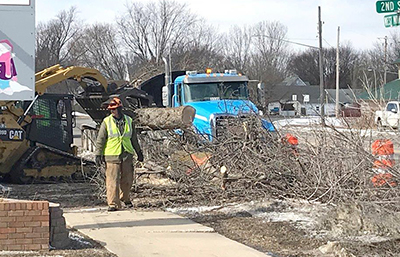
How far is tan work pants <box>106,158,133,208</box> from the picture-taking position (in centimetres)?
977

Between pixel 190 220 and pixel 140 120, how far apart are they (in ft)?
11.2

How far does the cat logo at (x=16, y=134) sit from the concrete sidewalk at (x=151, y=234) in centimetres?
414

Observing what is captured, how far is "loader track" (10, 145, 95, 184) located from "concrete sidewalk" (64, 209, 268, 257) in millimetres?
4128

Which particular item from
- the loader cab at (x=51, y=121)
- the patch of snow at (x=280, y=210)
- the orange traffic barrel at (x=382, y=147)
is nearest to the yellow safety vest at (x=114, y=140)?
the patch of snow at (x=280, y=210)

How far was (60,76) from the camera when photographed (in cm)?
1389

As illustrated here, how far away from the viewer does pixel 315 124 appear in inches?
371

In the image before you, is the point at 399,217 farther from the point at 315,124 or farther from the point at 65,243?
the point at 65,243

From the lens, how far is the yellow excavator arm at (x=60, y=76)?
13586 millimetres

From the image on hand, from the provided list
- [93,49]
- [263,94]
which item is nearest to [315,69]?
[93,49]

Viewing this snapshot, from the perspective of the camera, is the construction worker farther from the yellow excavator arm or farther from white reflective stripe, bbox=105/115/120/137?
the yellow excavator arm

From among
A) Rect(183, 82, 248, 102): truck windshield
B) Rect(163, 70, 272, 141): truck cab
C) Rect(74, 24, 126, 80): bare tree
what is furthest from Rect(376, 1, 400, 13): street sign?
Rect(74, 24, 126, 80): bare tree

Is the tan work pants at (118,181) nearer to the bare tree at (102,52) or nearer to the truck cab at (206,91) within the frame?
the truck cab at (206,91)

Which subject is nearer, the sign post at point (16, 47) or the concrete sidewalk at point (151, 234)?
the concrete sidewalk at point (151, 234)

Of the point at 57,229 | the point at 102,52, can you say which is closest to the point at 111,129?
the point at 57,229
